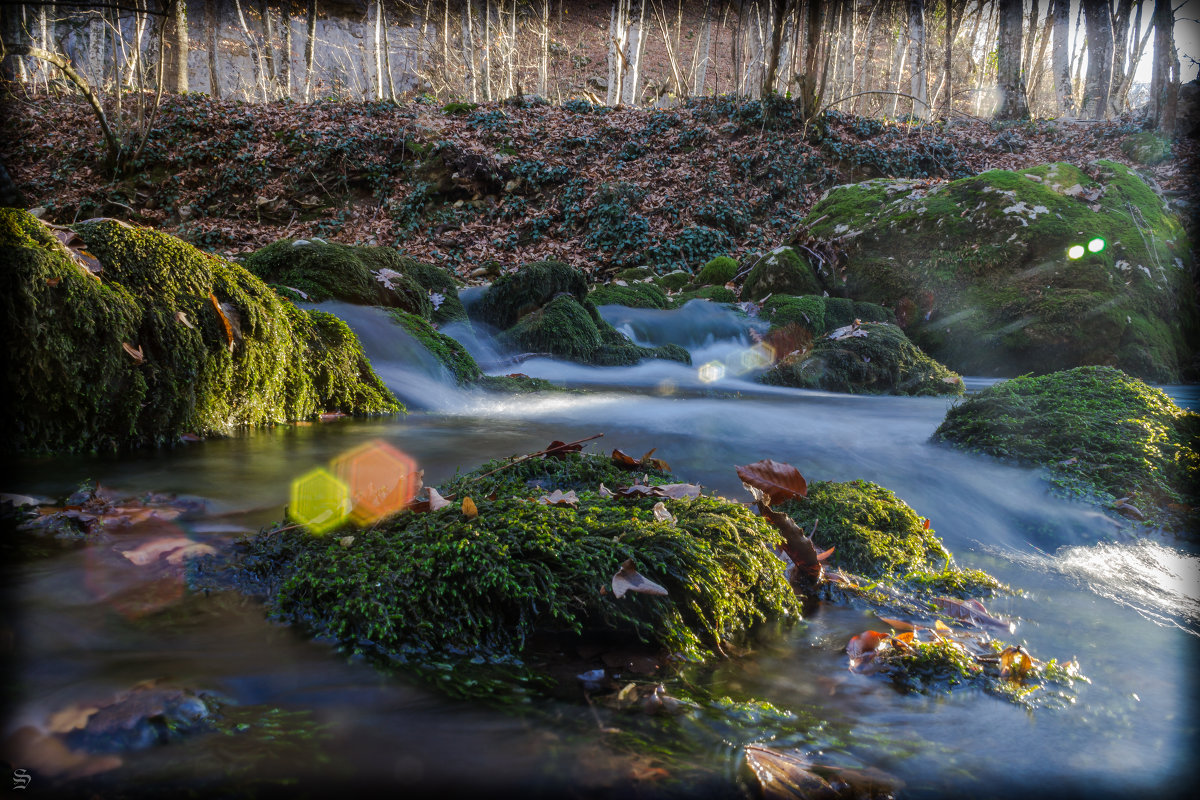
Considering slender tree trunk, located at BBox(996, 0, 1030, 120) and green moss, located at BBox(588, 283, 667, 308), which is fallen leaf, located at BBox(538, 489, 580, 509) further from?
slender tree trunk, located at BBox(996, 0, 1030, 120)

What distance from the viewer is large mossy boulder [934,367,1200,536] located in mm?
3018

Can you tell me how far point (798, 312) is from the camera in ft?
31.6

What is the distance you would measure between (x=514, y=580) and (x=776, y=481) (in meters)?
1.42

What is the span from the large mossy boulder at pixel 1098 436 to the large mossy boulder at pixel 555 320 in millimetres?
5076

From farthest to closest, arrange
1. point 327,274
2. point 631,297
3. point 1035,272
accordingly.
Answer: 1. point 631,297
2. point 1035,272
3. point 327,274

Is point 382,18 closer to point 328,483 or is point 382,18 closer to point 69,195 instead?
point 69,195

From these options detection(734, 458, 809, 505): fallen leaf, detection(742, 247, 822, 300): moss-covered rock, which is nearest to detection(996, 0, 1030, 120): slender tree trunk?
detection(742, 247, 822, 300): moss-covered rock

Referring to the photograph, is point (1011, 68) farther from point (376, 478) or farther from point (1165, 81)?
point (376, 478)

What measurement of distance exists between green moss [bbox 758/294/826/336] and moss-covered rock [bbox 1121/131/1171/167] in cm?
1210

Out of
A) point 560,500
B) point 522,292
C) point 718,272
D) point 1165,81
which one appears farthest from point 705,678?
point 1165,81

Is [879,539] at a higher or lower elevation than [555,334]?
lower

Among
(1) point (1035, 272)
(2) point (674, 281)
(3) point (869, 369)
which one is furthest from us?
(2) point (674, 281)

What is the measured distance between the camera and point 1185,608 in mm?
2107

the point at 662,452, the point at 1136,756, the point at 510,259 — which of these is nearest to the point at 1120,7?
the point at 510,259
